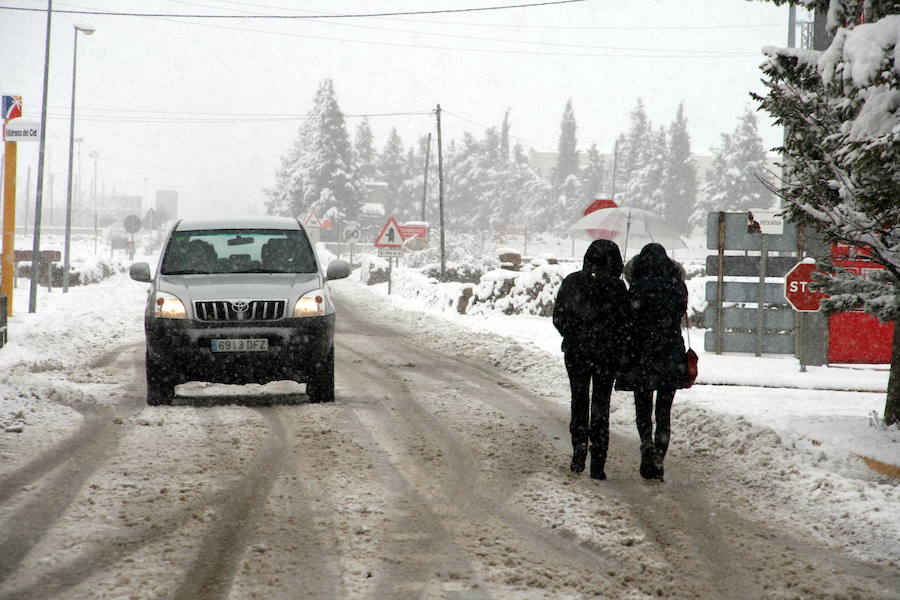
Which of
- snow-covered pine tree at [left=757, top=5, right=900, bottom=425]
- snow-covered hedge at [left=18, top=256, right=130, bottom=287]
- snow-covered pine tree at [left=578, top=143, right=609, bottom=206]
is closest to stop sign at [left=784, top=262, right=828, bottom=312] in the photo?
snow-covered pine tree at [left=757, top=5, right=900, bottom=425]

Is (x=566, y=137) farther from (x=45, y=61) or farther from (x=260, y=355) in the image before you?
(x=260, y=355)

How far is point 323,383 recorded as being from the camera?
9.01 meters

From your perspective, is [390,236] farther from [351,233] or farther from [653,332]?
[653,332]

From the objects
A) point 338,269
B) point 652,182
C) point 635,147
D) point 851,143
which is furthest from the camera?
point 635,147


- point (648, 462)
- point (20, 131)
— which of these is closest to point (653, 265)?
point (648, 462)

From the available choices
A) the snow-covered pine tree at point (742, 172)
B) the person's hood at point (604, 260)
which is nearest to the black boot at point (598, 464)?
the person's hood at point (604, 260)

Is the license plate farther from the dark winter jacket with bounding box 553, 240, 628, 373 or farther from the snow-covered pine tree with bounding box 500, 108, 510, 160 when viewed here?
the snow-covered pine tree with bounding box 500, 108, 510, 160

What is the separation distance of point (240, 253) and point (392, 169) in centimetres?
9717

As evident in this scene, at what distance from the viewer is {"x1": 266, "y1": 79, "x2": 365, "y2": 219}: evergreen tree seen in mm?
75688

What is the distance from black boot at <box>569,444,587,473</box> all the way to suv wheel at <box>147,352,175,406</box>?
4.24 m

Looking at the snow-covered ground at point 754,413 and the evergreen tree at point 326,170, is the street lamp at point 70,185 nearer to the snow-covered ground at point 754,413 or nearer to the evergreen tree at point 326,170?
the snow-covered ground at point 754,413

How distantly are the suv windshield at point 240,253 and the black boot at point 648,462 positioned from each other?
14.7 feet

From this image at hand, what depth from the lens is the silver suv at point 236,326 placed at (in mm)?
8367

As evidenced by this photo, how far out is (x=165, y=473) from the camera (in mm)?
6129
